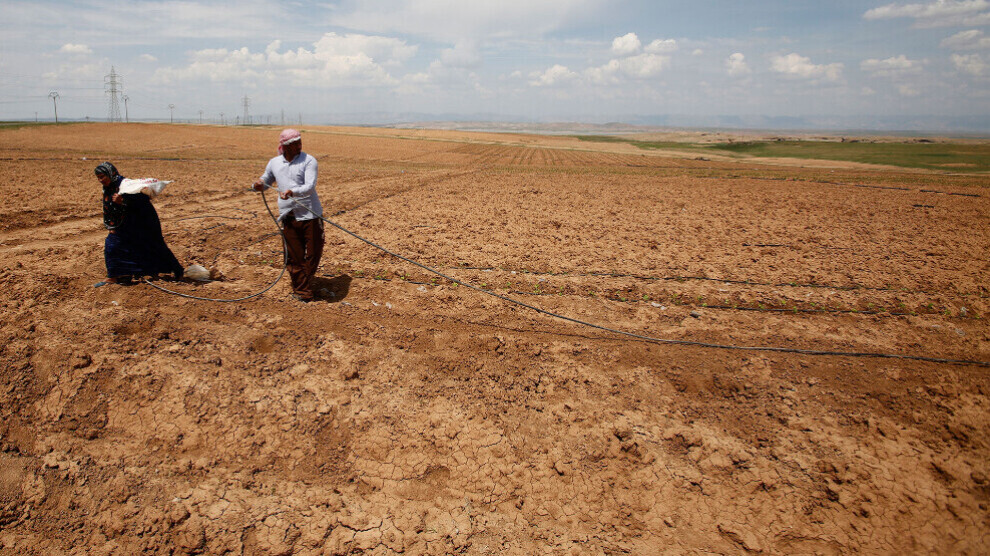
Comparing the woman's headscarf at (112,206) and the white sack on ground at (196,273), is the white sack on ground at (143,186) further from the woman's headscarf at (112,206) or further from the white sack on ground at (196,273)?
the white sack on ground at (196,273)

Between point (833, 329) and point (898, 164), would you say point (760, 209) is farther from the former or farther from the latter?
point (898, 164)

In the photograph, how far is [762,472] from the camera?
402 centimetres

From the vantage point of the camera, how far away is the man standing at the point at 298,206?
6059 millimetres

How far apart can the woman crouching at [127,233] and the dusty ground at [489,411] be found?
29 cm

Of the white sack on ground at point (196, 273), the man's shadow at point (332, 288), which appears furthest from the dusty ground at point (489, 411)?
the white sack on ground at point (196, 273)

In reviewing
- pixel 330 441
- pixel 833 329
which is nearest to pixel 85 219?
pixel 330 441

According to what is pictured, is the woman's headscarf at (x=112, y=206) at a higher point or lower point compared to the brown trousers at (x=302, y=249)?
higher

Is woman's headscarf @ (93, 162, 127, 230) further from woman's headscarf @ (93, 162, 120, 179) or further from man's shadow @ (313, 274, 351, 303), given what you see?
man's shadow @ (313, 274, 351, 303)

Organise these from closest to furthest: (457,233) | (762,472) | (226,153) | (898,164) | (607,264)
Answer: (762,472)
(607,264)
(457,233)
(226,153)
(898,164)

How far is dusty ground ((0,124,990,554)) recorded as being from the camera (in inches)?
141

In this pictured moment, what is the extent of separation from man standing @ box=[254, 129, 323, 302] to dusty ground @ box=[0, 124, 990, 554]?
0.47 meters

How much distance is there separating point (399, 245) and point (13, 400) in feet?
19.1

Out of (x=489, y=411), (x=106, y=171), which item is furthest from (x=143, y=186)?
(x=489, y=411)

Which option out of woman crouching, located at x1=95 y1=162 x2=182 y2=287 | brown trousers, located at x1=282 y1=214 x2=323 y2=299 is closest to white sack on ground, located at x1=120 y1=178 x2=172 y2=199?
woman crouching, located at x1=95 y1=162 x2=182 y2=287
